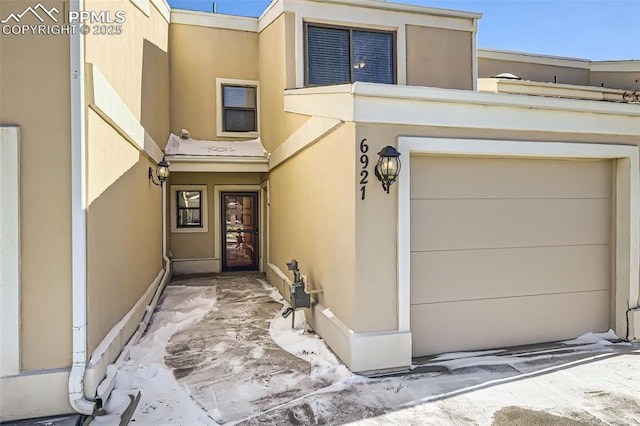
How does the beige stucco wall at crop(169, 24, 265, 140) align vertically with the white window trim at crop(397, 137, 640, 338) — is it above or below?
above

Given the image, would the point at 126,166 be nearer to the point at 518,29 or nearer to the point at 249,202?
the point at 249,202

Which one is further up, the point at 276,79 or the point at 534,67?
the point at 534,67

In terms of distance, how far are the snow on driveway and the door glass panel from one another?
15.5ft

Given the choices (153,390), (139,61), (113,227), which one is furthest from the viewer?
(139,61)

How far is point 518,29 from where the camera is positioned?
31.0 ft

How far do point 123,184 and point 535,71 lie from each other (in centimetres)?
1092

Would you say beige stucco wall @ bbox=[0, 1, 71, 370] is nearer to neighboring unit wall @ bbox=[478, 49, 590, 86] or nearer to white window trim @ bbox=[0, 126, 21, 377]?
white window trim @ bbox=[0, 126, 21, 377]

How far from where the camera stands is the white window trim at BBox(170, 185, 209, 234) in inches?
371

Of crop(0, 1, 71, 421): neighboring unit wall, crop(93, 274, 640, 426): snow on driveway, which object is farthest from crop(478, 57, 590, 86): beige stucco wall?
crop(0, 1, 71, 421): neighboring unit wall

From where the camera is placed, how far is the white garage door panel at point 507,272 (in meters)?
4.32

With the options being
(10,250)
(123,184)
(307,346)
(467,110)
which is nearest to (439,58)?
(467,110)

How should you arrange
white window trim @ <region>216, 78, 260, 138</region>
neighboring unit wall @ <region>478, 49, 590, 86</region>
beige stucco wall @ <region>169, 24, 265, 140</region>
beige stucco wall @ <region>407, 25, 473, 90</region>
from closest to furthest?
beige stucco wall @ <region>407, 25, 473, 90</region> → beige stucco wall @ <region>169, 24, 265, 140</region> → white window trim @ <region>216, 78, 260, 138</region> → neighboring unit wall @ <region>478, 49, 590, 86</region>

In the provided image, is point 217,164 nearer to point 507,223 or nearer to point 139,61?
point 139,61

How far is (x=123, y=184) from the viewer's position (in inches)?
184
